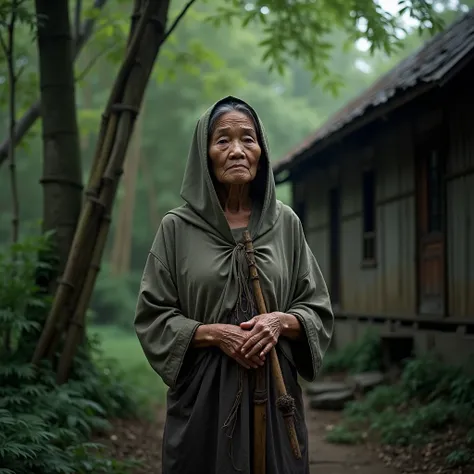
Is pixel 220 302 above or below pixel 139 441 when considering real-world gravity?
above

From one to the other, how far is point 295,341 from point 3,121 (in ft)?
90.0

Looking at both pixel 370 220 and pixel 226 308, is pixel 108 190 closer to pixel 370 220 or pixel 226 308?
pixel 226 308

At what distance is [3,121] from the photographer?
2788 cm

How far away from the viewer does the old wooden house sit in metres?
7.59

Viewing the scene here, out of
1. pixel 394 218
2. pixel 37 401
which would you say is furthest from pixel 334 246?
pixel 37 401

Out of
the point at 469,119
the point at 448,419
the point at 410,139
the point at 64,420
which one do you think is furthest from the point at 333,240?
the point at 64,420

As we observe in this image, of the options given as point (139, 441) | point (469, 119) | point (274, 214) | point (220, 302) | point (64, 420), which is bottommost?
point (139, 441)

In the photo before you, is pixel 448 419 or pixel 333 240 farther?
pixel 333 240

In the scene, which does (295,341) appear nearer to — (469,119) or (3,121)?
(469,119)

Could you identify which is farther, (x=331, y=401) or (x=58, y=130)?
(x=331, y=401)

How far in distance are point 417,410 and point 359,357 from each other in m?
3.36

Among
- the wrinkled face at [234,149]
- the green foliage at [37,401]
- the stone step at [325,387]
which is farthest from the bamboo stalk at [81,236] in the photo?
the stone step at [325,387]

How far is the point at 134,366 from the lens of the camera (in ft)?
39.9

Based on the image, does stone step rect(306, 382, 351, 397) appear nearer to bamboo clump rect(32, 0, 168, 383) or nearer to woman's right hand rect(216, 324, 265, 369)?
bamboo clump rect(32, 0, 168, 383)
